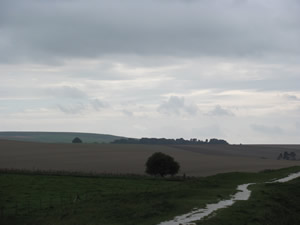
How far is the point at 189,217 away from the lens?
28.7 m

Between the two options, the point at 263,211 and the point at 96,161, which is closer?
the point at 263,211

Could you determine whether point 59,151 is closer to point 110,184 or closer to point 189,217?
point 110,184

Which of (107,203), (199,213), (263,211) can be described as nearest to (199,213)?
(199,213)

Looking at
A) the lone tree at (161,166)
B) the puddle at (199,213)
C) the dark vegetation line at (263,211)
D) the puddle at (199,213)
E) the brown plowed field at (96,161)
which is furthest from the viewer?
the brown plowed field at (96,161)

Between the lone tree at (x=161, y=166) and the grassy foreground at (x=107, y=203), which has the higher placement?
the lone tree at (x=161, y=166)

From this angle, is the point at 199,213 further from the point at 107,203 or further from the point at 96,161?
the point at 96,161

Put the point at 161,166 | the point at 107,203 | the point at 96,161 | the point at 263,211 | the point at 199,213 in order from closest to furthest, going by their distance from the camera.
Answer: the point at 199,213 < the point at 263,211 < the point at 107,203 < the point at 161,166 < the point at 96,161

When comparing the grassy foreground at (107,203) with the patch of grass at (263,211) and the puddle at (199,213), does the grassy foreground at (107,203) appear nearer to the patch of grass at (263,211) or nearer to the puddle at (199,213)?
the patch of grass at (263,211)

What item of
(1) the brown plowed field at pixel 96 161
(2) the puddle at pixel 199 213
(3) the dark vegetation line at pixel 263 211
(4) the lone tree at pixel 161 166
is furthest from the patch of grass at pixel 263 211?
(1) the brown plowed field at pixel 96 161

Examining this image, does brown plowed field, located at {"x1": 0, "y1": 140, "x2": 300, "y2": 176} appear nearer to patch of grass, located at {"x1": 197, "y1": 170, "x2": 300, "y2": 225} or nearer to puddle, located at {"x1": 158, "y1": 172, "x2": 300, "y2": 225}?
patch of grass, located at {"x1": 197, "y1": 170, "x2": 300, "y2": 225}

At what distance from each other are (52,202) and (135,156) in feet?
273

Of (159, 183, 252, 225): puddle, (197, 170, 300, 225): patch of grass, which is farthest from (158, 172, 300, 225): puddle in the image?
(197, 170, 300, 225): patch of grass

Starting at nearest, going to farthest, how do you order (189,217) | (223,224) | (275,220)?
(223,224), (189,217), (275,220)

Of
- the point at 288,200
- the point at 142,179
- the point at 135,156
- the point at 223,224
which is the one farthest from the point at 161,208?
the point at 135,156
